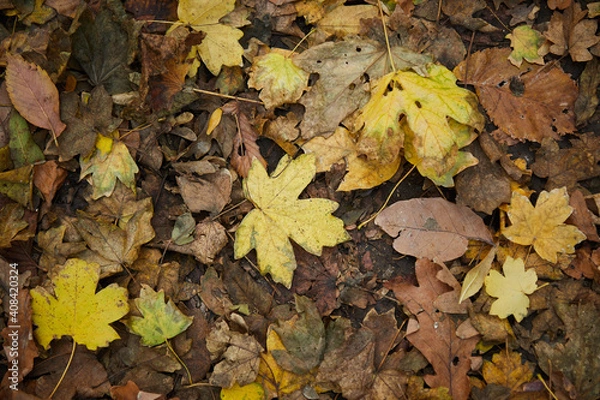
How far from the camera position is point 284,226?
7.16 ft

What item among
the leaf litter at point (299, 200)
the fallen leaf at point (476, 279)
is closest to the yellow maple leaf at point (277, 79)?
the leaf litter at point (299, 200)

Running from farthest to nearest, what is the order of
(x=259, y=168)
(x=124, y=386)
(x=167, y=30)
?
1. (x=167, y=30)
2. (x=259, y=168)
3. (x=124, y=386)

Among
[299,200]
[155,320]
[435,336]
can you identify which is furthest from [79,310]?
[435,336]

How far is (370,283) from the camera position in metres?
2.25

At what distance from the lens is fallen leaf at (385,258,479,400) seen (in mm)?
2109

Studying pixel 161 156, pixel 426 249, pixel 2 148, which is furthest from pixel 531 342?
pixel 2 148

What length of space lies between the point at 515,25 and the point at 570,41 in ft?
0.82

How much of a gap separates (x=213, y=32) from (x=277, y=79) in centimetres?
37

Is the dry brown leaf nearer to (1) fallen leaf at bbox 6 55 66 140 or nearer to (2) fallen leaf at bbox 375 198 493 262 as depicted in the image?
(2) fallen leaf at bbox 375 198 493 262

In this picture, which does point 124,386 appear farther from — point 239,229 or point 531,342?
point 531,342

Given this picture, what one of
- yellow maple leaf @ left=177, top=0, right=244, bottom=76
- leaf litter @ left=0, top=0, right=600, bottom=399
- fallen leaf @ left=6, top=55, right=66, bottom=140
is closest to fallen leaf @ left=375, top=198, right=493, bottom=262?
leaf litter @ left=0, top=0, right=600, bottom=399

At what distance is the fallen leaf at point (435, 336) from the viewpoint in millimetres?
2109

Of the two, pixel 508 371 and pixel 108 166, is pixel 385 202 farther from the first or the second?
pixel 108 166

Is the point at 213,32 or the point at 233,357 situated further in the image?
the point at 213,32
